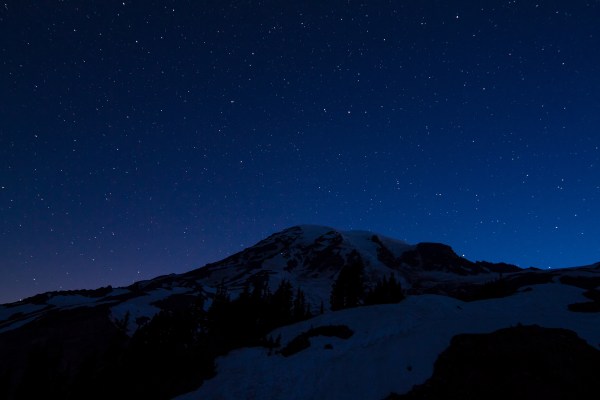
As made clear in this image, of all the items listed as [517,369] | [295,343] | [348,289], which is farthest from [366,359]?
[348,289]

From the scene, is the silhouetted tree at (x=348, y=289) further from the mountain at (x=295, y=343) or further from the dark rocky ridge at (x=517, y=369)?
the dark rocky ridge at (x=517, y=369)

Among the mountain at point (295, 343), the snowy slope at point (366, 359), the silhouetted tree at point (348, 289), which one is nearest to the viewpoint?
the snowy slope at point (366, 359)

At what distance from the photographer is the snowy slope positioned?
939 inches

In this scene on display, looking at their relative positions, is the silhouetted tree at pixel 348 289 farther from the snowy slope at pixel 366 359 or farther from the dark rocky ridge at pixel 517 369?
the dark rocky ridge at pixel 517 369

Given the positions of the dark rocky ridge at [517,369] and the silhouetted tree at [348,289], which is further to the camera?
the silhouetted tree at [348,289]

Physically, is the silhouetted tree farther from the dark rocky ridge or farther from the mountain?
the dark rocky ridge

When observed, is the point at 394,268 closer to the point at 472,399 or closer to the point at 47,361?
the point at 47,361

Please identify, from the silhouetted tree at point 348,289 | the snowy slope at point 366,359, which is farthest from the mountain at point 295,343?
the silhouetted tree at point 348,289

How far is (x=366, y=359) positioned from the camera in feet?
91.9

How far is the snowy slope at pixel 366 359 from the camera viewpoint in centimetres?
2384

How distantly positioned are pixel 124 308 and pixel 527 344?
377ft

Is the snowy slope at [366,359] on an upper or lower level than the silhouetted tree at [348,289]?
lower

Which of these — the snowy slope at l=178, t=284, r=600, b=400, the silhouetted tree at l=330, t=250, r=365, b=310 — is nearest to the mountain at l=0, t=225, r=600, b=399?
the snowy slope at l=178, t=284, r=600, b=400

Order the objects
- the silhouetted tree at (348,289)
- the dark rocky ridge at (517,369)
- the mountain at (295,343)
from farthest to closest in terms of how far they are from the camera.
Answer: the silhouetted tree at (348,289)
the mountain at (295,343)
the dark rocky ridge at (517,369)
